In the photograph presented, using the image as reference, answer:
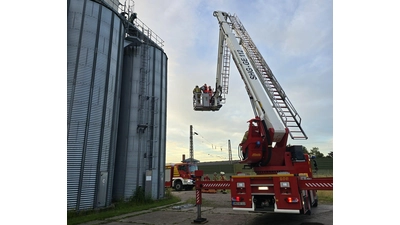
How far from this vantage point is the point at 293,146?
985 centimetres

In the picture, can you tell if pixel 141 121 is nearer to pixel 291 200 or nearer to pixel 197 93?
pixel 197 93

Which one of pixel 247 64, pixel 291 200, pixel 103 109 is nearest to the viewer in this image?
pixel 291 200

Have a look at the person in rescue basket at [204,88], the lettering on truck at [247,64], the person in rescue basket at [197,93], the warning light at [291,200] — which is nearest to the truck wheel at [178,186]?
the person in rescue basket at [197,93]

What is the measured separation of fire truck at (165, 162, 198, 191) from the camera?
2725cm

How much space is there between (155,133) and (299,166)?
10163 millimetres

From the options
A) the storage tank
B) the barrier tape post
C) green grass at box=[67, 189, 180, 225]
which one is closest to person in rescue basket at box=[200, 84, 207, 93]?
the storage tank

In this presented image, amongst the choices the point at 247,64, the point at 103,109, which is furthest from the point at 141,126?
the point at 247,64

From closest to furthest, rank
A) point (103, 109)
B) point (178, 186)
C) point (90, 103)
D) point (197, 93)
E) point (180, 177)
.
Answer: point (90, 103) < point (103, 109) < point (197, 93) < point (178, 186) < point (180, 177)

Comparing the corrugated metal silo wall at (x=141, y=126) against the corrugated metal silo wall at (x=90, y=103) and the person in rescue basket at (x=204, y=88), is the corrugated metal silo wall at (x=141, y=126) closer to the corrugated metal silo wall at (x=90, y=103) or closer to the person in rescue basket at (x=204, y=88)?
the corrugated metal silo wall at (x=90, y=103)

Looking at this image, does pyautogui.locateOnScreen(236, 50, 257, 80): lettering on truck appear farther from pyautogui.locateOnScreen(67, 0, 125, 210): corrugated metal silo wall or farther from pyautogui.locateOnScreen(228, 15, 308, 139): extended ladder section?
pyautogui.locateOnScreen(67, 0, 125, 210): corrugated metal silo wall

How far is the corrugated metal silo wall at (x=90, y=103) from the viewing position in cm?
1208

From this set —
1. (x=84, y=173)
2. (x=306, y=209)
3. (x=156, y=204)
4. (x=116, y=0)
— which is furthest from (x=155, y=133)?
(x=306, y=209)

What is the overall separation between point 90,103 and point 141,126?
4.27m

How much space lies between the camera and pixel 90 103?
12.8 meters
